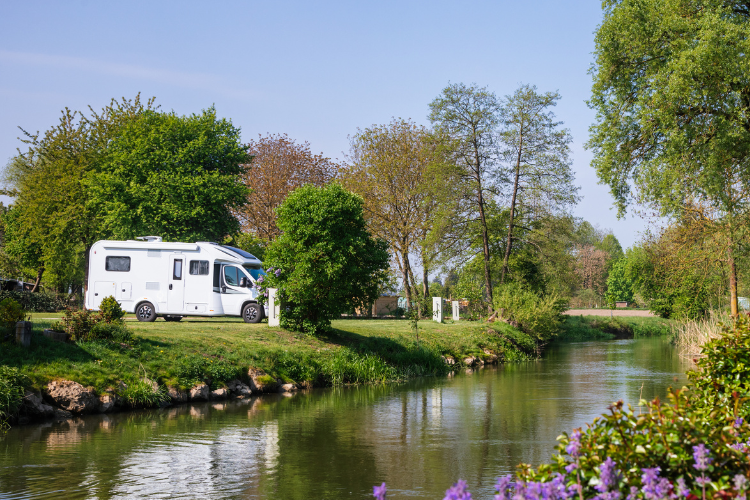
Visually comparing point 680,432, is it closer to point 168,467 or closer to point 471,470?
point 471,470

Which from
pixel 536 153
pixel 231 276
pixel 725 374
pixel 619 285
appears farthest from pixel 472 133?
pixel 619 285

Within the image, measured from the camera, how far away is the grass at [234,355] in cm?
1456

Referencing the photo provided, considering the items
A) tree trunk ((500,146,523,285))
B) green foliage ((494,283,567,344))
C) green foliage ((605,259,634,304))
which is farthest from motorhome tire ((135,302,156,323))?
green foliage ((605,259,634,304))

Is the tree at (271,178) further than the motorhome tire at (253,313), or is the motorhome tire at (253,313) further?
the tree at (271,178)

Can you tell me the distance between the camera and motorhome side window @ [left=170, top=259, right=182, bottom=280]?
24969 millimetres

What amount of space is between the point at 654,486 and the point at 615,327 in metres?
53.4

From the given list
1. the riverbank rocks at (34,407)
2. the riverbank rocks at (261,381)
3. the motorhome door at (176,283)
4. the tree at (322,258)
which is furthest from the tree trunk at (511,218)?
the riverbank rocks at (34,407)

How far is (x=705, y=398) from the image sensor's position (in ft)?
18.1

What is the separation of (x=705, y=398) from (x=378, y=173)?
39.8 metres

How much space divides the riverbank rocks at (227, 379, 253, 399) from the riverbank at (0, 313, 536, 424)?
28 mm

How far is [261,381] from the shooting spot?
1792 cm

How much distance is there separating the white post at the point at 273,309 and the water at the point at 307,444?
4.85m

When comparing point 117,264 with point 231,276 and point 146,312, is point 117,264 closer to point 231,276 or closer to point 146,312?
point 146,312

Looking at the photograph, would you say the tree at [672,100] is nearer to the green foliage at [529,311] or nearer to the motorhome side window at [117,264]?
Result: the green foliage at [529,311]
